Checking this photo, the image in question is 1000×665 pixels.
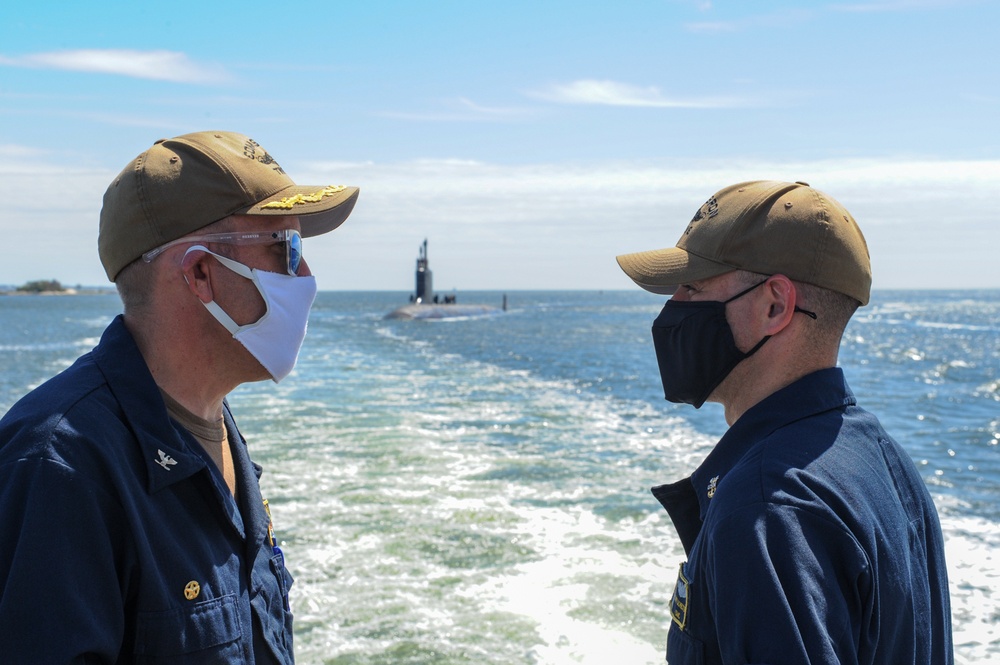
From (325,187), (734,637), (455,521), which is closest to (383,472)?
(455,521)

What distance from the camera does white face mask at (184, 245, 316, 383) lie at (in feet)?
8.37

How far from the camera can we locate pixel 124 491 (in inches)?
80.5

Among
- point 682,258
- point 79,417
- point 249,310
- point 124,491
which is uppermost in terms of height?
point 682,258

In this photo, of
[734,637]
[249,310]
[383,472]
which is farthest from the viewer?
[383,472]

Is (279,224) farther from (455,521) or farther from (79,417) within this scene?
(455,521)

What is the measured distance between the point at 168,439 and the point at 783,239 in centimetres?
176

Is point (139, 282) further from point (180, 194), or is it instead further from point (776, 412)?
point (776, 412)

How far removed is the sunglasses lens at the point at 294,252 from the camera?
2.67 meters

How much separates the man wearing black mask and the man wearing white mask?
116cm

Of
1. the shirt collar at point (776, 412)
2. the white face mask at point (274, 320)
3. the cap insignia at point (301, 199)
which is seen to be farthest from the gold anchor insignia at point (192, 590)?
the shirt collar at point (776, 412)

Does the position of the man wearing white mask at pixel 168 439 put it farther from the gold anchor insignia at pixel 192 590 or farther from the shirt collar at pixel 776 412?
the shirt collar at pixel 776 412

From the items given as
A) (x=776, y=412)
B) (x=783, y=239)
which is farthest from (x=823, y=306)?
(x=776, y=412)

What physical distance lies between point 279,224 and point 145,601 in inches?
45.0

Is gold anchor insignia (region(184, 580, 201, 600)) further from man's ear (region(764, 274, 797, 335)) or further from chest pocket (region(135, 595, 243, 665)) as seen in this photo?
man's ear (region(764, 274, 797, 335))
